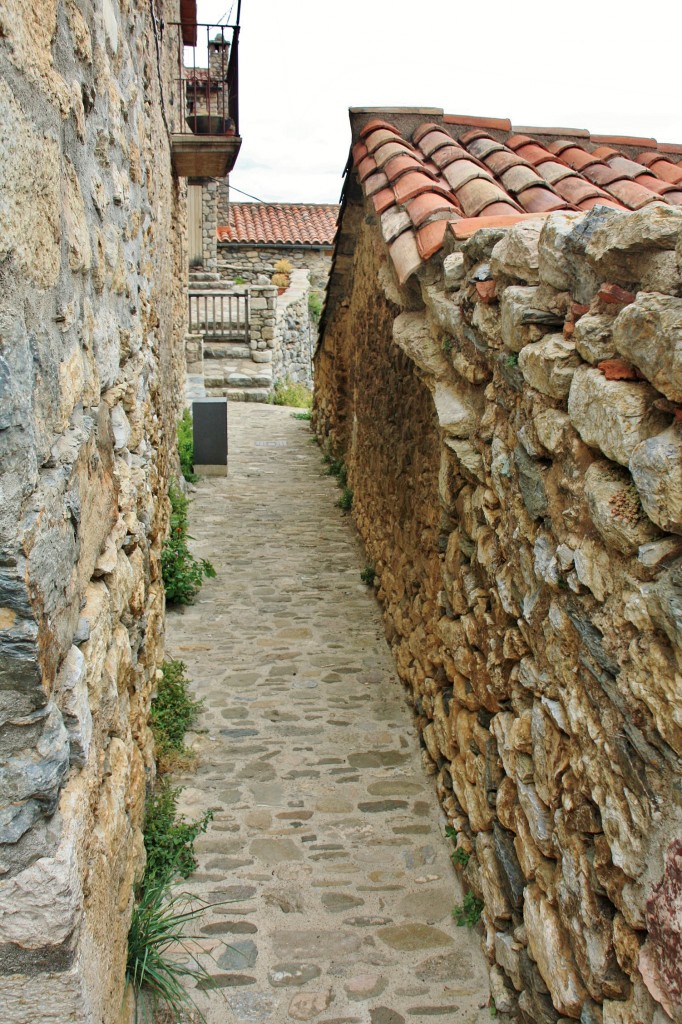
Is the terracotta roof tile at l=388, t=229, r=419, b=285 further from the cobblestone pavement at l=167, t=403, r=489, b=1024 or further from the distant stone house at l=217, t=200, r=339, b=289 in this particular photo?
the distant stone house at l=217, t=200, r=339, b=289

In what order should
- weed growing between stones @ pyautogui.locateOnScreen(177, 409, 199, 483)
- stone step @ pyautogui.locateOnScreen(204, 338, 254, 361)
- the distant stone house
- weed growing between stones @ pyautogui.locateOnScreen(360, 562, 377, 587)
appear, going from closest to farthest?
weed growing between stones @ pyautogui.locateOnScreen(360, 562, 377, 587), weed growing between stones @ pyautogui.locateOnScreen(177, 409, 199, 483), stone step @ pyautogui.locateOnScreen(204, 338, 254, 361), the distant stone house

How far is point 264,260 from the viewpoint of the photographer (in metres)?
22.6

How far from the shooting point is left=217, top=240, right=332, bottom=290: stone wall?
21969 millimetres

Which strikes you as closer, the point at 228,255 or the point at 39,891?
the point at 39,891

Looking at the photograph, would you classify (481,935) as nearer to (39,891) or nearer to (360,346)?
(39,891)

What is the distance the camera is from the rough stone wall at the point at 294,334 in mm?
17141

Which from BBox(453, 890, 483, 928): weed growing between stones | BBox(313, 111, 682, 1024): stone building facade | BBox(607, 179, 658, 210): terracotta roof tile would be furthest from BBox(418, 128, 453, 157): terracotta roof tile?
BBox(453, 890, 483, 928): weed growing between stones

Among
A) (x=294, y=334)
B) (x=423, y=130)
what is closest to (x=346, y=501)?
(x=423, y=130)

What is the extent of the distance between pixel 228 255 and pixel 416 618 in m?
19.6

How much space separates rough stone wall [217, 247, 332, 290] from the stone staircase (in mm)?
4999

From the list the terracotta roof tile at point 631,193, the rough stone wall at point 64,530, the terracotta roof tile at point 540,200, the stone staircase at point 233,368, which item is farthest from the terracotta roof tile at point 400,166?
the stone staircase at point 233,368

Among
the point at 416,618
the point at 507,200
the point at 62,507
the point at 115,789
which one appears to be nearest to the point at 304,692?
the point at 416,618

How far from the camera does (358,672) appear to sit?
5.00 meters

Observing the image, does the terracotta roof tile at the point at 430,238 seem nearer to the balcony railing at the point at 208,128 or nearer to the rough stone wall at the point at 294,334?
the balcony railing at the point at 208,128
